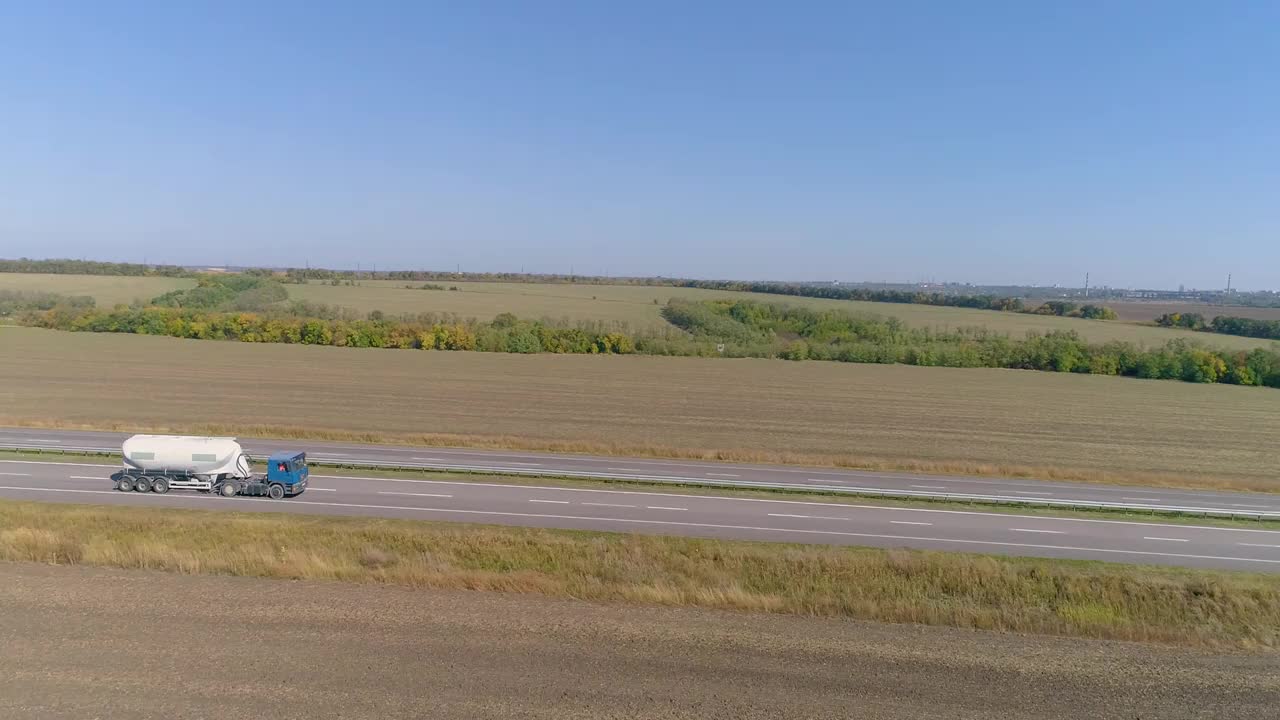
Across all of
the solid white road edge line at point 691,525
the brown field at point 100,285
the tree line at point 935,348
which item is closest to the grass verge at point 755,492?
the solid white road edge line at point 691,525

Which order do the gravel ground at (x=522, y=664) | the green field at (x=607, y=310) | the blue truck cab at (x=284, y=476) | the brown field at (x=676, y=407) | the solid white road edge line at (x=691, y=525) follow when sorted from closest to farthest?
the gravel ground at (x=522, y=664) → the solid white road edge line at (x=691, y=525) → the blue truck cab at (x=284, y=476) → the brown field at (x=676, y=407) → the green field at (x=607, y=310)

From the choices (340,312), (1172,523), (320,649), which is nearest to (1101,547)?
(1172,523)

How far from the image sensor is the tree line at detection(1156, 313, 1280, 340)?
90125 millimetres

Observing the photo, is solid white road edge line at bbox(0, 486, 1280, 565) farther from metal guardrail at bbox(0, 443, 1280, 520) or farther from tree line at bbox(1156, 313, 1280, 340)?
tree line at bbox(1156, 313, 1280, 340)

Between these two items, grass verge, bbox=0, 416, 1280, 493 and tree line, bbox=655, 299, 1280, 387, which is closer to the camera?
grass verge, bbox=0, 416, 1280, 493

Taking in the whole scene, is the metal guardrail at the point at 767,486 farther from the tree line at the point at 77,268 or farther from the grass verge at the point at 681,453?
the tree line at the point at 77,268

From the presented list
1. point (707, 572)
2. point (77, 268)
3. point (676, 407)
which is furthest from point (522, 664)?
point (77, 268)

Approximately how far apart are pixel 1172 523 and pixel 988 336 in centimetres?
7092

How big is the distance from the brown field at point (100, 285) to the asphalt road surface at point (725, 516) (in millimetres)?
91574

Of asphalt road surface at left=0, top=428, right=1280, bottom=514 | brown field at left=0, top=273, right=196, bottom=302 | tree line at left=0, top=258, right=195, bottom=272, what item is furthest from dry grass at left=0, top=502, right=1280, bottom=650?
tree line at left=0, top=258, right=195, bottom=272

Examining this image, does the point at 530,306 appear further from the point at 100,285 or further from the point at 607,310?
the point at 100,285

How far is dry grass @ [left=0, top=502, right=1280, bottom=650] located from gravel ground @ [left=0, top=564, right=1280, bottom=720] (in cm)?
103

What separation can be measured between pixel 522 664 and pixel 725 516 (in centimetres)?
1505

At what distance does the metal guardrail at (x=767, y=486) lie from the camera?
26.8 m
